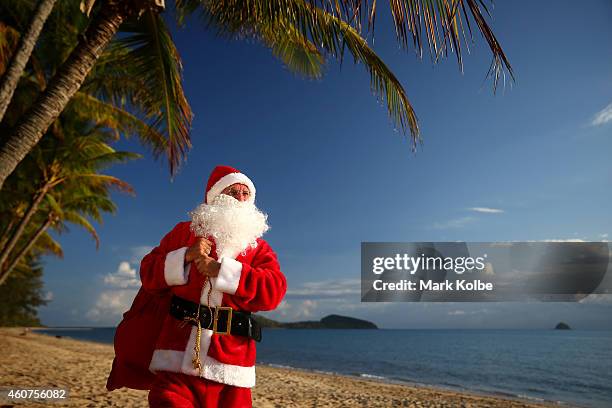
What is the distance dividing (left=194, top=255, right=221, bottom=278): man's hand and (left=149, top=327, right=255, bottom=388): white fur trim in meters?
0.25

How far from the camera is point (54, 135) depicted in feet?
38.1

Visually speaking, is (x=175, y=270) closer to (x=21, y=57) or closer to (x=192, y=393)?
(x=192, y=393)

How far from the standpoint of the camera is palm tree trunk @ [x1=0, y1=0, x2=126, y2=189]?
3.61 metres

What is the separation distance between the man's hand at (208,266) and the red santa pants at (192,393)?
45 centimetres

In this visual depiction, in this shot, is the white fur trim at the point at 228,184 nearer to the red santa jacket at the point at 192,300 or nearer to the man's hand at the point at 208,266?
the red santa jacket at the point at 192,300

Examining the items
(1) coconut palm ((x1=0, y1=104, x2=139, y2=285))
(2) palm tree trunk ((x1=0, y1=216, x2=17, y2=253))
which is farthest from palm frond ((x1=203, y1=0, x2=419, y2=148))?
(2) palm tree trunk ((x1=0, y1=216, x2=17, y2=253))

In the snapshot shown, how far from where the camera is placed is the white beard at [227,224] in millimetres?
2199

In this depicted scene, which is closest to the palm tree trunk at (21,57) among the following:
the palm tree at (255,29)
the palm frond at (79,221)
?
the palm tree at (255,29)

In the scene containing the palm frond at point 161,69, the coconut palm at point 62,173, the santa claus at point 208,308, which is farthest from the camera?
the coconut palm at point 62,173

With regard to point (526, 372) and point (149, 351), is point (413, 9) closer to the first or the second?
point (149, 351)

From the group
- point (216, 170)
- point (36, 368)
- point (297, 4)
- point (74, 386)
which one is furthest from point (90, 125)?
point (216, 170)

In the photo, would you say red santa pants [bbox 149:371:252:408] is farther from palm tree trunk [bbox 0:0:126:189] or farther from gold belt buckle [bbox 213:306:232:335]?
palm tree trunk [bbox 0:0:126:189]

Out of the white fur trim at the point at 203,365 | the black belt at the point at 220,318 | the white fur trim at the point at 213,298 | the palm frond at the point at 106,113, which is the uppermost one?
the palm frond at the point at 106,113

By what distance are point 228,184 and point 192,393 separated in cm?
100
